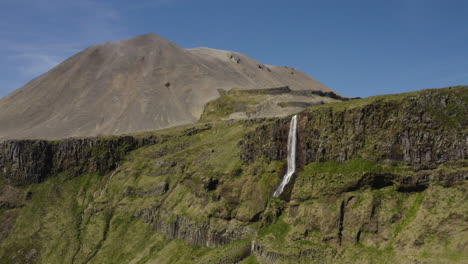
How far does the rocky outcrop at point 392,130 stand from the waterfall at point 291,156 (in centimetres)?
261

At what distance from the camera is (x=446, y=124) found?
325 feet

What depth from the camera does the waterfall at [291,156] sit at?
426 ft

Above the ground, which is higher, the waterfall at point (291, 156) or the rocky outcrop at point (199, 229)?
the waterfall at point (291, 156)

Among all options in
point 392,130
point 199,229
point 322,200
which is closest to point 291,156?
point 322,200

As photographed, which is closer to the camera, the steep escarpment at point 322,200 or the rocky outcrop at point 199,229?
the steep escarpment at point 322,200

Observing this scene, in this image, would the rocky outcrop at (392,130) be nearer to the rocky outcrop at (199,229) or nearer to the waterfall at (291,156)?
the waterfall at (291,156)

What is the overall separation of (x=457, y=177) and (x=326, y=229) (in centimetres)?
2987

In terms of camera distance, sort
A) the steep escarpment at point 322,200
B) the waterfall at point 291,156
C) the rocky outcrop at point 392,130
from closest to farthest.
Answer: the steep escarpment at point 322,200
the rocky outcrop at point 392,130
the waterfall at point 291,156

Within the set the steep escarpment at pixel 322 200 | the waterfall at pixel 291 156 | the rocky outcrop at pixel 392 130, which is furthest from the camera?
the waterfall at pixel 291 156

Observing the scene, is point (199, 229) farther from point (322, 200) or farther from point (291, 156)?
point (322, 200)

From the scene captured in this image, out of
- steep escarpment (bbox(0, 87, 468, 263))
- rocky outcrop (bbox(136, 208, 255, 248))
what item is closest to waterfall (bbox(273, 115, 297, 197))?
steep escarpment (bbox(0, 87, 468, 263))

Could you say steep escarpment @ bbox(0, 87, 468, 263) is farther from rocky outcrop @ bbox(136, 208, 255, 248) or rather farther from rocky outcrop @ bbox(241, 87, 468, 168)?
rocky outcrop @ bbox(136, 208, 255, 248)

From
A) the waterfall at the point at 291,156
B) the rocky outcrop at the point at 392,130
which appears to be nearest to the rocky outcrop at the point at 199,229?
the waterfall at the point at 291,156

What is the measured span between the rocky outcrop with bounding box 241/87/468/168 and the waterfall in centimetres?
261
